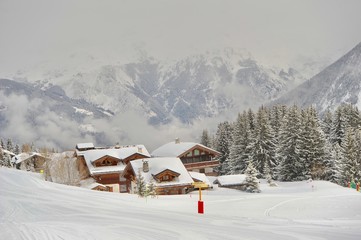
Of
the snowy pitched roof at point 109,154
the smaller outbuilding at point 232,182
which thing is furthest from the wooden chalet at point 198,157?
the smaller outbuilding at point 232,182

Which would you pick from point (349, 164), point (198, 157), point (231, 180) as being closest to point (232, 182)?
point (231, 180)

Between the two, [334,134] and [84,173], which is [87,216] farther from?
[334,134]

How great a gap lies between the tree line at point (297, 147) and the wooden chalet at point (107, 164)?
2248 centimetres

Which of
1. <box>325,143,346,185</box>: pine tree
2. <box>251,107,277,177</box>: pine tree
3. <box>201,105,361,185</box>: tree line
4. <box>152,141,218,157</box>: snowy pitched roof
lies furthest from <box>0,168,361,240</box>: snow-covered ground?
<box>152,141,218,157</box>: snowy pitched roof

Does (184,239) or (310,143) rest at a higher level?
A: (310,143)

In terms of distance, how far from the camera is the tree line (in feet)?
219

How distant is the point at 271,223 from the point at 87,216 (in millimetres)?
8538

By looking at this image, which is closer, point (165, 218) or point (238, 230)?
point (238, 230)

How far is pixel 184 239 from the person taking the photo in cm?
1353

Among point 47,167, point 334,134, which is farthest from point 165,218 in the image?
point 334,134

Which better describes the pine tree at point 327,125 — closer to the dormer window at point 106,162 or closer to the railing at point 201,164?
the railing at point 201,164

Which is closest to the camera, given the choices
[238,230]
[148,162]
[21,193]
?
[238,230]

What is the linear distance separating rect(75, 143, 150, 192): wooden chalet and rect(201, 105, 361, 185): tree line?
2248 cm

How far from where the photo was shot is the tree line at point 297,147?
66812mm
